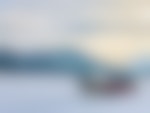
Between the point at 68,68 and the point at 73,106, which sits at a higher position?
the point at 68,68

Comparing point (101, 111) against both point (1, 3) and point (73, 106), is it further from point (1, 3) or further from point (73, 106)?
point (1, 3)

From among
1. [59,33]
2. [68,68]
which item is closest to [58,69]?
[68,68]

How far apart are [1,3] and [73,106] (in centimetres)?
60

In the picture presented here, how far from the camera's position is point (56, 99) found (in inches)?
34.3

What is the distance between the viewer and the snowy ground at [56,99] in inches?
33.8

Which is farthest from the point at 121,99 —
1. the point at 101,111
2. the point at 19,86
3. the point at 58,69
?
the point at 19,86

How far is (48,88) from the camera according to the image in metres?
Result: 0.86

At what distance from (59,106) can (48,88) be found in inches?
4.1

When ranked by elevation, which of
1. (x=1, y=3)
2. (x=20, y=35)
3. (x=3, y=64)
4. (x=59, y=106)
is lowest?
(x=59, y=106)

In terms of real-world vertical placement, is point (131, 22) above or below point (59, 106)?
above

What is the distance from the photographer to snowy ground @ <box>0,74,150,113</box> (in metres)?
0.86

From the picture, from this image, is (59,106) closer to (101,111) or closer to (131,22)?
(101,111)

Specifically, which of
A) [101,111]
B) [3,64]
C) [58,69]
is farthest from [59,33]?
[101,111]

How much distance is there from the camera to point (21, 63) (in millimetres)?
854
